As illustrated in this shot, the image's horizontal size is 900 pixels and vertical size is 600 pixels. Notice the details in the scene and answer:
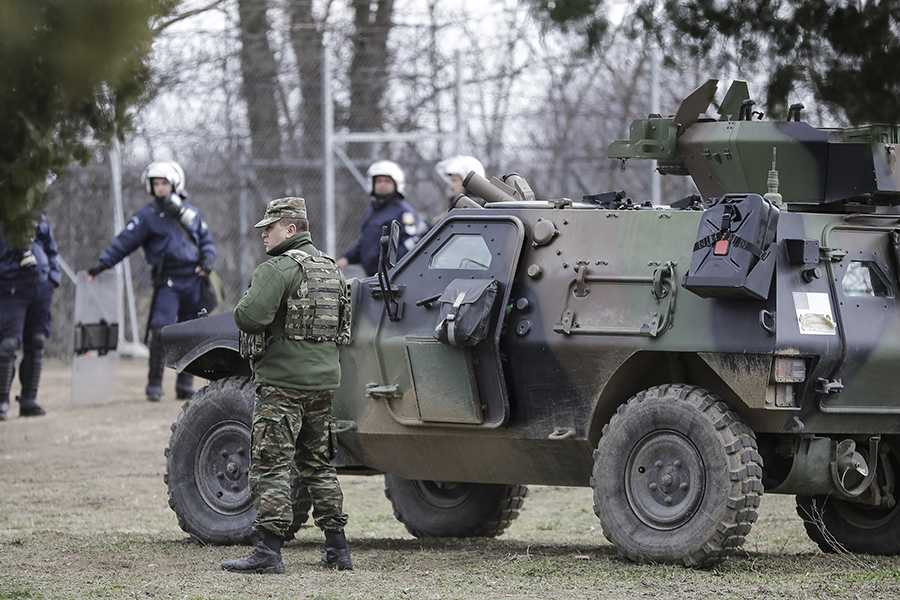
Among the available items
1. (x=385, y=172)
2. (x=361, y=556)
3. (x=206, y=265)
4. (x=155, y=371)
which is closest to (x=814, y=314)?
(x=361, y=556)

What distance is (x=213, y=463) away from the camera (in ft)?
28.3

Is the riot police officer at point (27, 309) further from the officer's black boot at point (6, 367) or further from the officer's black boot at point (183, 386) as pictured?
the officer's black boot at point (183, 386)

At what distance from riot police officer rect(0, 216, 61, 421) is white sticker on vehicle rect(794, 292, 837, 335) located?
27.5 ft

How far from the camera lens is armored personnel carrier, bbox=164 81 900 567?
718 cm

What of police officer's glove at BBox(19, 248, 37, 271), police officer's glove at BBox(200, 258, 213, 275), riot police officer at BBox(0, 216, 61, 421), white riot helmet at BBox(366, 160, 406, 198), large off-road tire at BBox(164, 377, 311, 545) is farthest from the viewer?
police officer's glove at BBox(200, 258, 213, 275)

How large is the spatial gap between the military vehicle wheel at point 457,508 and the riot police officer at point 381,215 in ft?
12.6

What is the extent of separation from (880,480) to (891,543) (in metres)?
0.35

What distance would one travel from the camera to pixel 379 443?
8352mm

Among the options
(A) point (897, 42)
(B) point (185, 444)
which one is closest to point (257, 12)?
(B) point (185, 444)

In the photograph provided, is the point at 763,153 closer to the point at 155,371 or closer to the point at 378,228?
the point at 378,228

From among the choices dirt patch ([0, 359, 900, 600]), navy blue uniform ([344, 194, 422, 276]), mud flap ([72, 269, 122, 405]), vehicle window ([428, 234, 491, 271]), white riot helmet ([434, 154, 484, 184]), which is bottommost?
dirt patch ([0, 359, 900, 600])

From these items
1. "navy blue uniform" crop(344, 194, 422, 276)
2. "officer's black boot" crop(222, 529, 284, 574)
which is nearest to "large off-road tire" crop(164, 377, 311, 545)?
"officer's black boot" crop(222, 529, 284, 574)

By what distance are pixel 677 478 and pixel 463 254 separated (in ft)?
5.72

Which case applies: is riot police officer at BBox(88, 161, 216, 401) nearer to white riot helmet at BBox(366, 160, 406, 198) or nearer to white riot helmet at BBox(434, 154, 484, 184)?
white riot helmet at BBox(366, 160, 406, 198)
